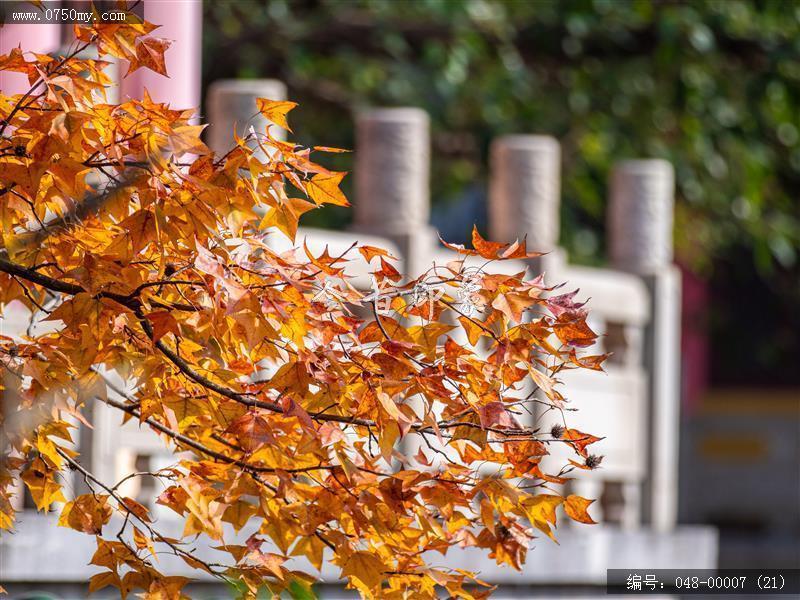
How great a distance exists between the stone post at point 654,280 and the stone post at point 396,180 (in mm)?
1379

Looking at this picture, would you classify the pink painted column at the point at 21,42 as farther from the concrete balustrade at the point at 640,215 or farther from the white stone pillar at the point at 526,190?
the concrete balustrade at the point at 640,215

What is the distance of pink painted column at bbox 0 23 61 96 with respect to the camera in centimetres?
381

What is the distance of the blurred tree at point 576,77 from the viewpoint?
23.4 feet

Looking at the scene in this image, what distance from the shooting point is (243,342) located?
6.71 feet

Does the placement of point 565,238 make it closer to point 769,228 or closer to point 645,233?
point 769,228

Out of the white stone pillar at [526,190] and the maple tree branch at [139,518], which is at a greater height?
the white stone pillar at [526,190]

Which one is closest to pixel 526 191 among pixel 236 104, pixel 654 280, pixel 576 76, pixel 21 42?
pixel 654 280

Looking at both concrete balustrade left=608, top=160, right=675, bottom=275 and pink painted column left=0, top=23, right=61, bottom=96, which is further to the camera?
concrete balustrade left=608, top=160, right=675, bottom=275

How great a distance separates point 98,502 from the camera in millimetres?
2158

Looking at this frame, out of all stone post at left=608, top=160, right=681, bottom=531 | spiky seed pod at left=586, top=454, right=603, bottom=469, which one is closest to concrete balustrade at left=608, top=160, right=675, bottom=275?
stone post at left=608, top=160, right=681, bottom=531

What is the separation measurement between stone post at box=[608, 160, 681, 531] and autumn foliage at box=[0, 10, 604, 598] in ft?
13.0

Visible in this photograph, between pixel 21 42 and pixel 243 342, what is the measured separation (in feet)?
7.34

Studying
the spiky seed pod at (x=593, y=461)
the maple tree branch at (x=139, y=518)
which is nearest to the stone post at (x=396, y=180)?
the maple tree branch at (x=139, y=518)

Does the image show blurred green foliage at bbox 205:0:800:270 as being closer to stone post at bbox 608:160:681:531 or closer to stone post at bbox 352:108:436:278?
stone post at bbox 608:160:681:531
